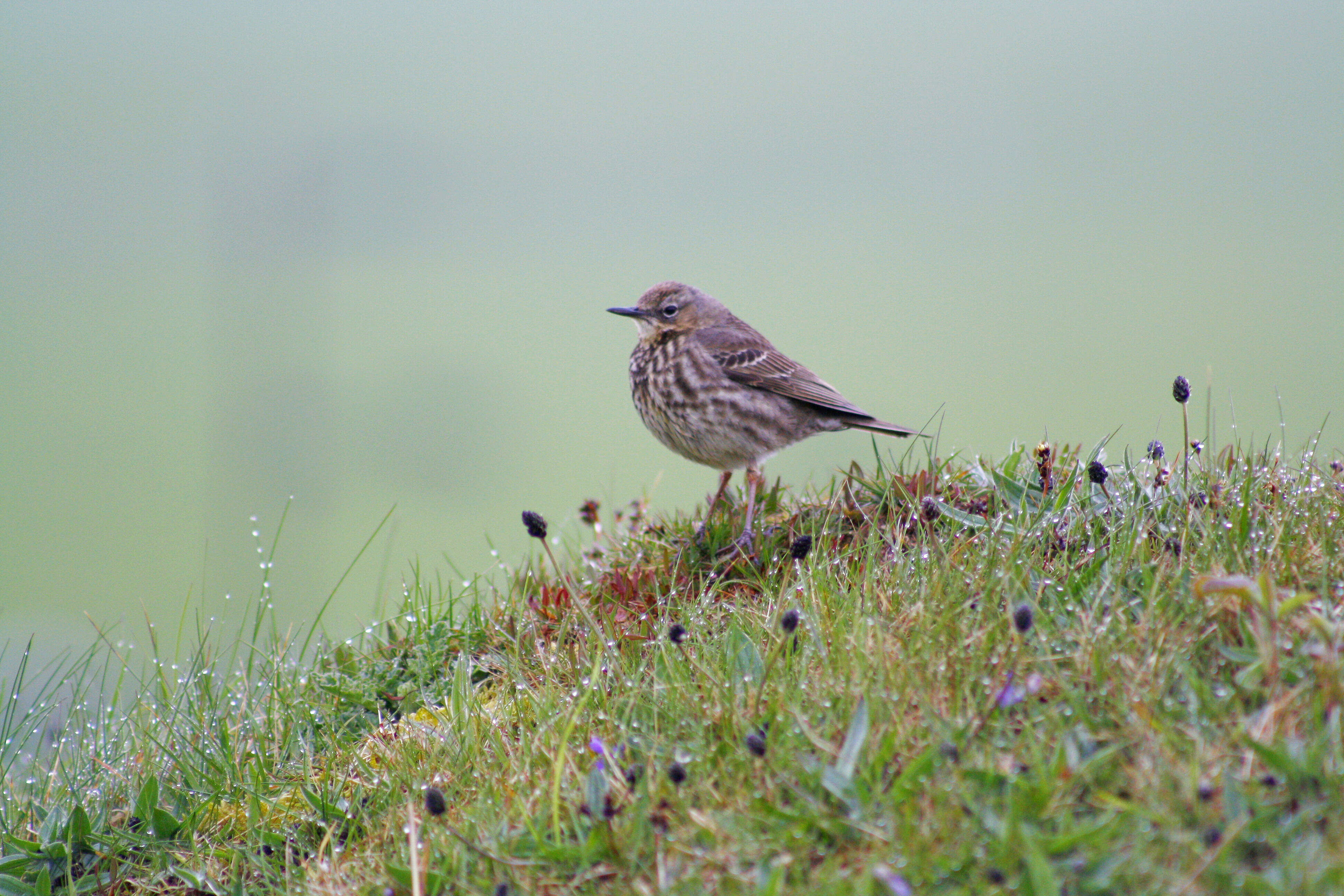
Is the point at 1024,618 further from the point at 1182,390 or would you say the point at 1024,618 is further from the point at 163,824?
the point at 163,824

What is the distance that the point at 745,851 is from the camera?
7.61ft

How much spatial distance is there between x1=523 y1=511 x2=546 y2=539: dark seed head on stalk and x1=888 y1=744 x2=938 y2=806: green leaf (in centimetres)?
139

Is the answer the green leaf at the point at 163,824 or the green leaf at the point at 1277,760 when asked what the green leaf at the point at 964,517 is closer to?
the green leaf at the point at 1277,760

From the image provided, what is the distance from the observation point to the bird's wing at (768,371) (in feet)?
19.4

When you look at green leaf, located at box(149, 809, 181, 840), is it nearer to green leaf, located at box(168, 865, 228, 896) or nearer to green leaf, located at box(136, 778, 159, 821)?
green leaf, located at box(136, 778, 159, 821)

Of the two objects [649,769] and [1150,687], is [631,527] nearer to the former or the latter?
[649,769]

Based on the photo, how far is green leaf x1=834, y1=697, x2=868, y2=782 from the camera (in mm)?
2436

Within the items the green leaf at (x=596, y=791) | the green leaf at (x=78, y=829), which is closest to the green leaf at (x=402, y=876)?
the green leaf at (x=596, y=791)

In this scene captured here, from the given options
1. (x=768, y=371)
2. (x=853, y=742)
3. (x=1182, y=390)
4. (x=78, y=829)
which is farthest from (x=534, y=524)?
(x=768, y=371)

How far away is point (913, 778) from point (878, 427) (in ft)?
11.8

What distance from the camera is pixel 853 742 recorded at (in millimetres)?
2502

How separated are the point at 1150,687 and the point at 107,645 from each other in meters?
3.78

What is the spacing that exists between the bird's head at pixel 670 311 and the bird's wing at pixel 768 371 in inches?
6.1

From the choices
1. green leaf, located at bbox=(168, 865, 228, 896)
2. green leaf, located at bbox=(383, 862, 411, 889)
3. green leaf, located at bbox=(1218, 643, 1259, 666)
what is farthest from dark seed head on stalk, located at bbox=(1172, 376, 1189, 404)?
green leaf, located at bbox=(168, 865, 228, 896)
